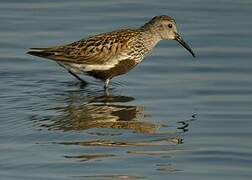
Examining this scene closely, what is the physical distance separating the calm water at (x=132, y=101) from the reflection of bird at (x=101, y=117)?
1cm

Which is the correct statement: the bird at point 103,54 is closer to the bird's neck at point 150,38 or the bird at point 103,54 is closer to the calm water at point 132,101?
the bird's neck at point 150,38

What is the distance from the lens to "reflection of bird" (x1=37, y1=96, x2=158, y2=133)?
12.7 meters

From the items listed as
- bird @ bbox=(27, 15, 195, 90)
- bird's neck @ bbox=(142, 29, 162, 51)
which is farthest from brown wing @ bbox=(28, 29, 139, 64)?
bird's neck @ bbox=(142, 29, 162, 51)

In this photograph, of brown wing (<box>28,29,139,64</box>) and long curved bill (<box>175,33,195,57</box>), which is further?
long curved bill (<box>175,33,195,57</box>)

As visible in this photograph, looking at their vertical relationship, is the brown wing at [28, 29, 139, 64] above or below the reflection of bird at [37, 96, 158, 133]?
above

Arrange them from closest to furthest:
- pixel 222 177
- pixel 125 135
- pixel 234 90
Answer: pixel 222 177
pixel 125 135
pixel 234 90

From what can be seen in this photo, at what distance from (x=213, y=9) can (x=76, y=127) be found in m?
6.00

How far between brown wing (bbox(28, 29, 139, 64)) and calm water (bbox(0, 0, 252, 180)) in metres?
0.42

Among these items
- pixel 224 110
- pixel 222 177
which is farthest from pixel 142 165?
pixel 224 110

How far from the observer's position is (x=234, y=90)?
1443 centimetres

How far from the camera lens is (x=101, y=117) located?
1332cm

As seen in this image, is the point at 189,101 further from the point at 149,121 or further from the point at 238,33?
the point at 238,33

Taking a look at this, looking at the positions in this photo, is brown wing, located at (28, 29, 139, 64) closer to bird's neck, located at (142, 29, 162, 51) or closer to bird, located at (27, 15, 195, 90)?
bird, located at (27, 15, 195, 90)

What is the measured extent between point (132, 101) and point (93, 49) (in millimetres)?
1430
